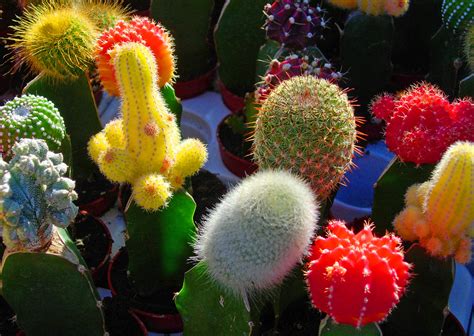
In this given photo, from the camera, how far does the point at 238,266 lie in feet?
3.41

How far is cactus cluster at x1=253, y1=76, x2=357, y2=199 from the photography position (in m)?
1.24

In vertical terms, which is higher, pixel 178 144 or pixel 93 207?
pixel 178 144

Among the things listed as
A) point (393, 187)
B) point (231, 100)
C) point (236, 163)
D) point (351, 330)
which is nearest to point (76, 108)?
point (236, 163)

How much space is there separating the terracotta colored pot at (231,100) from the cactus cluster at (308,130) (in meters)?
0.91

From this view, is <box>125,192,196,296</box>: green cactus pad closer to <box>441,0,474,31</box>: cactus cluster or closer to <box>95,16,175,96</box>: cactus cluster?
<box>95,16,175,96</box>: cactus cluster

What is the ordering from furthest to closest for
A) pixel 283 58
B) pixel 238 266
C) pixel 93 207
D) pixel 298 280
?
1. pixel 93 207
2. pixel 283 58
3. pixel 298 280
4. pixel 238 266

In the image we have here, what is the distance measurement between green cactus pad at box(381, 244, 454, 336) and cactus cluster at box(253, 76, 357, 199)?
256 millimetres

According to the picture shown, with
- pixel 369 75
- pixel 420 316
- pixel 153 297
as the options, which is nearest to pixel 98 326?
pixel 153 297

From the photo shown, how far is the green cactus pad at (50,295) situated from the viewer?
48.3 inches

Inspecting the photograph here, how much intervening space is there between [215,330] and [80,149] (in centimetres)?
86

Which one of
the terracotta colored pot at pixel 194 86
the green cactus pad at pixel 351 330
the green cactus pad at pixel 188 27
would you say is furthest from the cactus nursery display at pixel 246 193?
the terracotta colored pot at pixel 194 86

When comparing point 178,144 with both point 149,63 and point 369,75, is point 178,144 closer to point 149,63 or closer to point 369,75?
point 149,63

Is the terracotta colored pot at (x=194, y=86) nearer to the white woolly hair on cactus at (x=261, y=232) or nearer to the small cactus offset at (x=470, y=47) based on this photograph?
the small cactus offset at (x=470, y=47)

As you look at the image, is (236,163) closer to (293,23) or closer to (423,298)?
(293,23)
